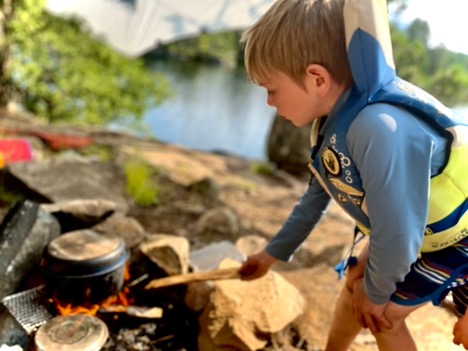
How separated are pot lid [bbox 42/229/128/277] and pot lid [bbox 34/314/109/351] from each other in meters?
0.20

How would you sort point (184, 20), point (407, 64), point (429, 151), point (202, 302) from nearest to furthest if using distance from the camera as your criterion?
point (429, 151), point (202, 302), point (407, 64), point (184, 20)

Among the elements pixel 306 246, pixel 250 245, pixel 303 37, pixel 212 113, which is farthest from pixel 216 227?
pixel 212 113

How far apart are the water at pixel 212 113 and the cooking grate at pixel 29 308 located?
11.3 m

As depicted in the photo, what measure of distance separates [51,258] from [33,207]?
45 centimetres

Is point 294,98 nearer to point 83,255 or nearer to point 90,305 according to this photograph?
point 83,255

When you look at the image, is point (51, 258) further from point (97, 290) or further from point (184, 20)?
point (184, 20)

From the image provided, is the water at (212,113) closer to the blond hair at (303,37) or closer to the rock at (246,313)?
the rock at (246,313)

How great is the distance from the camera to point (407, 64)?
12.7ft

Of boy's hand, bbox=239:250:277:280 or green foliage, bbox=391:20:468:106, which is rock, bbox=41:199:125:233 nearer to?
boy's hand, bbox=239:250:277:280

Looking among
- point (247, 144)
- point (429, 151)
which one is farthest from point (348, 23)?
point (247, 144)

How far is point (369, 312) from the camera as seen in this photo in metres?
1.31

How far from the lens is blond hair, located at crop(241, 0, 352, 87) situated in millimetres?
1133

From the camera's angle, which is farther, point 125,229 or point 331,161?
point 125,229

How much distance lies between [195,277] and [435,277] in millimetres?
1016
